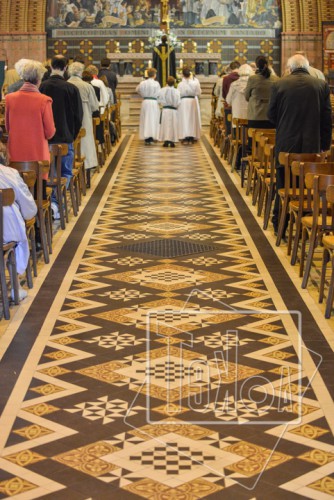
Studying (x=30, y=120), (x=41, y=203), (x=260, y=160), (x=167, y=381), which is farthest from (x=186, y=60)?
(x=167, y=381)

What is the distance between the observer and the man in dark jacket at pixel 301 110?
33.8ft

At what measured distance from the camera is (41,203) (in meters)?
9.49

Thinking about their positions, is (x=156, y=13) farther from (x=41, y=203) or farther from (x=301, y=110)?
(x=41, y=203)

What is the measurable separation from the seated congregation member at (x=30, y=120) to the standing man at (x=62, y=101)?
55.5 inches

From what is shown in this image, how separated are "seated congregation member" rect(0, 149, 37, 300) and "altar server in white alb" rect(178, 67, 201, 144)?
1494 centimetres

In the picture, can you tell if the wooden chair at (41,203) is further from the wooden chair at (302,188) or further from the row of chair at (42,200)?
the wooden chair at (302,188)

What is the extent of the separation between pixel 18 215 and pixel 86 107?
22.6 feet

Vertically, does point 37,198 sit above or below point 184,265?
above

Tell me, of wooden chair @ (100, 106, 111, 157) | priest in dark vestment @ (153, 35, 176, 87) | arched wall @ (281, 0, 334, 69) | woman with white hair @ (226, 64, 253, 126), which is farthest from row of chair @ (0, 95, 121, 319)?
arched wall @ (281, 0, 334, 69)

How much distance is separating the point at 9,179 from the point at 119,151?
13431 mm

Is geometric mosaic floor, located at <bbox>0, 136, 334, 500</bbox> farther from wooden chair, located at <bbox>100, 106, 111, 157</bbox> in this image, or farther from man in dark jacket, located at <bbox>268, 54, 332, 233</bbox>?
wooden chair, located at <bbox>100, 106, 111, 157</bbox>

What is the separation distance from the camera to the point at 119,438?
206 inches

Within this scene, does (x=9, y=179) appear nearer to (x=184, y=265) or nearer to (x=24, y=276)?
(x=24, y=276)

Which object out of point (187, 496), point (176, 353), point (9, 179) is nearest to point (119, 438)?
point (187, 496)
